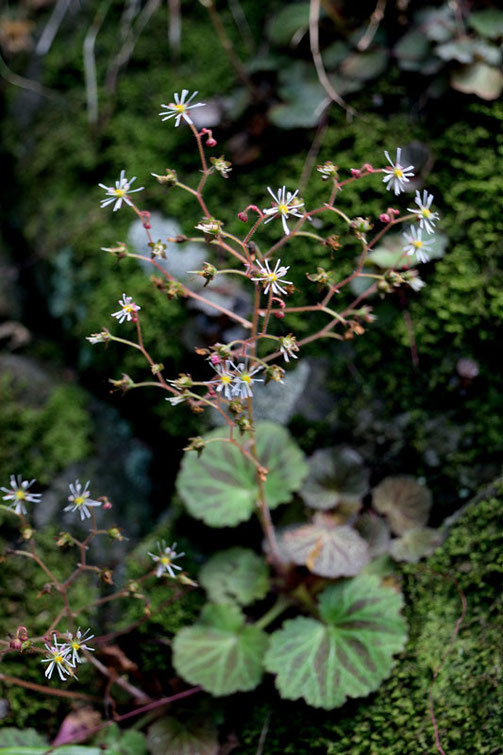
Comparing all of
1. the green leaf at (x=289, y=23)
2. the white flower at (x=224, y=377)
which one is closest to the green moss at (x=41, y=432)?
the white flower at (x=224, y=377)

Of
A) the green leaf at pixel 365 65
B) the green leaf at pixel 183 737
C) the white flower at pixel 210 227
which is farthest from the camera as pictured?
the green leaf at pixel 365 65

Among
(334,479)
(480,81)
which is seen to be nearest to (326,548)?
(334,479)

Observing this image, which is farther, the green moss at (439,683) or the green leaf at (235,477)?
the green leaf at (235,477)

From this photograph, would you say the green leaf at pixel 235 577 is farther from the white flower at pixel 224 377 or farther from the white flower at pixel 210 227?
the white flower at pixel 210 227

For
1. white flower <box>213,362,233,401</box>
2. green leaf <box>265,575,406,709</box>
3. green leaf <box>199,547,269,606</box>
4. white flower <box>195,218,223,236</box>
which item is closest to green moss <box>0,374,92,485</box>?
green leaf <box>199,547,269,606</box>

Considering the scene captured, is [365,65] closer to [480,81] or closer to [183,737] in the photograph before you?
[480,81]

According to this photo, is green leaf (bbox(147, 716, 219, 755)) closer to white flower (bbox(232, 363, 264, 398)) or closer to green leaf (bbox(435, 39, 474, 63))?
white flower (bbox(232, 363, 264, 398))
